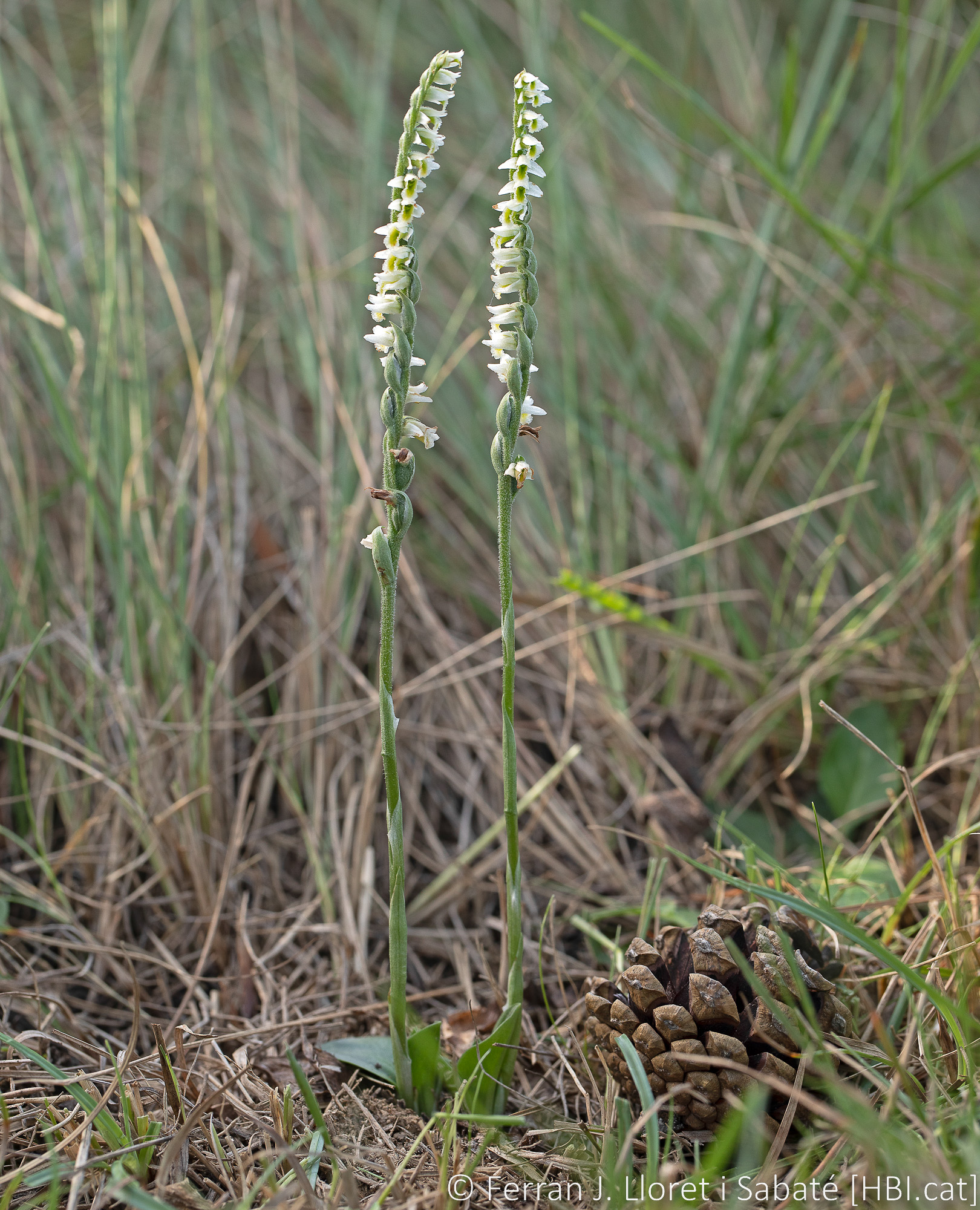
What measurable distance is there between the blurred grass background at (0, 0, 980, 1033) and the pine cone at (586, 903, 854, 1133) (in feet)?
0.95

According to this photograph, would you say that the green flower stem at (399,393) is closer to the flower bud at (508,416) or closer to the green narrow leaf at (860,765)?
the flower bud at (508,416)

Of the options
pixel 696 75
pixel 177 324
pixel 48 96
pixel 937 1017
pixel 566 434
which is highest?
pixel 696 75

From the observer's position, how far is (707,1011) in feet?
4.77

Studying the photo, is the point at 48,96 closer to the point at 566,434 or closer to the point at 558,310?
the point at 558,310

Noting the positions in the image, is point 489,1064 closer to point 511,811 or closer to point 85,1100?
point 511,811

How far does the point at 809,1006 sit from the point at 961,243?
3407 millimetres

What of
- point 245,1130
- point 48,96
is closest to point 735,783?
point 245,1130

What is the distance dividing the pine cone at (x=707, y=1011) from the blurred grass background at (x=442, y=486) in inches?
11.4

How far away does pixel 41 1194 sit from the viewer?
131 centimetres

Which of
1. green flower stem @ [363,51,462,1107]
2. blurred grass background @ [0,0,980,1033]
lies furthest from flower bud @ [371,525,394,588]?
blurred grass background @ [0,0,980,1033]

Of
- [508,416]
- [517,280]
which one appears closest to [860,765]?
[508,416]

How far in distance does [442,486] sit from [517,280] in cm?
162

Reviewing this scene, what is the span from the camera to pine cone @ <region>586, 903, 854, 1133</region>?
1421mm

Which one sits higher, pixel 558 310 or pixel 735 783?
pixel 558 310
